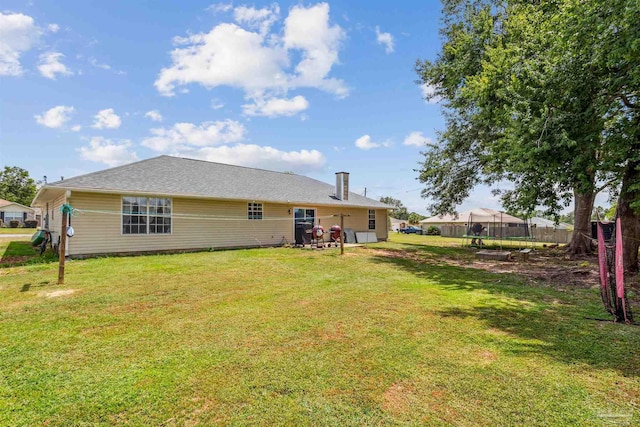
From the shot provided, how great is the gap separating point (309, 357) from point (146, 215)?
1078 centimetres

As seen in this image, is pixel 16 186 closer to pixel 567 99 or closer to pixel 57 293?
pixel 57 293

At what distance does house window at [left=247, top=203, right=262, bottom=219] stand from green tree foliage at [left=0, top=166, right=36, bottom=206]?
5568cm

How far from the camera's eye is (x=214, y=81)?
13.0 metres

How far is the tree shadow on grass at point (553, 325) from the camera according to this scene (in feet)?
11.1

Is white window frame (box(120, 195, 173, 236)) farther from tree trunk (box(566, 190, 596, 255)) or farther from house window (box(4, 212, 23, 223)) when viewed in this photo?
house window (box(4, 212, 23, 223))

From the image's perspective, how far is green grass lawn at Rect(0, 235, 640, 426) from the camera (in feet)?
7.79

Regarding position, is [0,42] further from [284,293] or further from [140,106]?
[284,293]

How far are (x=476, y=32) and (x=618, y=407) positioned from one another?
13929mm

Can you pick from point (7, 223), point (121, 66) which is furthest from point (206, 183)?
point (7, 223)

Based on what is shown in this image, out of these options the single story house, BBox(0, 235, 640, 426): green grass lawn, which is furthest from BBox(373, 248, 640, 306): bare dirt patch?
the single story house

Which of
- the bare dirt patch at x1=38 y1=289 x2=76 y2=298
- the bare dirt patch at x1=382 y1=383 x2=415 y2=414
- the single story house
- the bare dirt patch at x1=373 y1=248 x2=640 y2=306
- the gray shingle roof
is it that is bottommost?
the bare dirt patch at x1=373 y1=248 x2=640 y2=306

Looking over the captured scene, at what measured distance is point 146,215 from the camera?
38.5ft

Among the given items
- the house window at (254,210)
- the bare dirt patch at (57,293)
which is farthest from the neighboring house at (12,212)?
the bare dirt patch at (57,293)

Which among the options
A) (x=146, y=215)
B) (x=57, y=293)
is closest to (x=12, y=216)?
(x=146, y=215)
